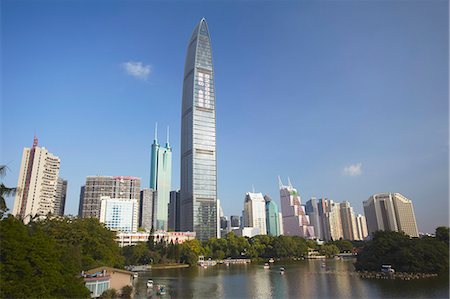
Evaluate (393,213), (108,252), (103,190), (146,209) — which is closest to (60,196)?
(103,190)

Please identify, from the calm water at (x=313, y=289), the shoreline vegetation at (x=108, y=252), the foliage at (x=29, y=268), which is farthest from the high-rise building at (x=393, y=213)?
the foliage at (x=29, y=268)

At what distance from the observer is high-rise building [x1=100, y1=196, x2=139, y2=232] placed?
135 m

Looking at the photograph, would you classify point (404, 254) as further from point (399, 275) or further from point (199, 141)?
point (199, 141)

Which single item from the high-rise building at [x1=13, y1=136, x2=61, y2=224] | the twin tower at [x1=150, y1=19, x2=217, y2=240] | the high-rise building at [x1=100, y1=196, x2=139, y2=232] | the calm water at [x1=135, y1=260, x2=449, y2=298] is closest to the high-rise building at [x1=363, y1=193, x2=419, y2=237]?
the twin tower at [x1=150, y1=19, x2=217, y2=240]

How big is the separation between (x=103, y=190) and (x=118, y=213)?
49.0 feet

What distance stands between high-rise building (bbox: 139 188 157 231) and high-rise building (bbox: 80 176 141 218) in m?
25.7

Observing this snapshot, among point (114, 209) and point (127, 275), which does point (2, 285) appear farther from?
point (114, 209)

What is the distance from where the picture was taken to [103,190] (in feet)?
477

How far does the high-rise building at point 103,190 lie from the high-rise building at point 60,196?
13213mm

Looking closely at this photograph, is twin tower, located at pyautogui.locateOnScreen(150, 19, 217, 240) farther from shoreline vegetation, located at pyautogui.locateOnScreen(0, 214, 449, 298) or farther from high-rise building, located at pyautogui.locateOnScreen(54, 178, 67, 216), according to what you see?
high-rise building, located at pyautogui.locateOnScreen(54, 178, 67, 216)

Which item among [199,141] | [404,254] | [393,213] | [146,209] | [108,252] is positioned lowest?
[404,254]

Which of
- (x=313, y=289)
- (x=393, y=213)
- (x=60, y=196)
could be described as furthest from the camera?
(x=60, y=196)

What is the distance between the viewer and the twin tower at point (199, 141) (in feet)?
440

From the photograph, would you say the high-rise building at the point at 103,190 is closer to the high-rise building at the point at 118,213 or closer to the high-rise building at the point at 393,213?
the high-rise building at the point at 118,213
